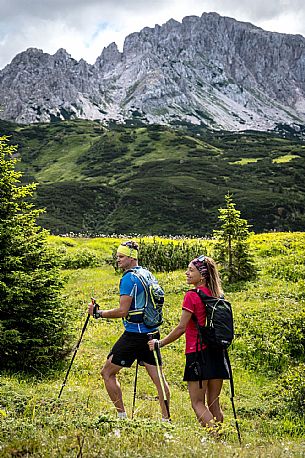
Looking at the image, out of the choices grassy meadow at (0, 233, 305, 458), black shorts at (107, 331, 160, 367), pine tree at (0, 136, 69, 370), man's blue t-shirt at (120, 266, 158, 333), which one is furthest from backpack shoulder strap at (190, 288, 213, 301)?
pine tree at (0, 136, 69, 370)

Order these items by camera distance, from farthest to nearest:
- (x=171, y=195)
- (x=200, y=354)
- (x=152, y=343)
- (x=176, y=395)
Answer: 1. (x=171, y=195)
2. (x=176, y=395)
3. (x=152, y=343)
4. (x=200, y=354)

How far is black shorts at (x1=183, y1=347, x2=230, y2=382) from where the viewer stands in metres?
6.45

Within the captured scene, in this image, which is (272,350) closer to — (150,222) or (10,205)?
(10,205)

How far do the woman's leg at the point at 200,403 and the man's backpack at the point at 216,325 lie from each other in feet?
2.18

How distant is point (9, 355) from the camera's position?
10.3 m

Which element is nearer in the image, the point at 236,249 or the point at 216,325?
the point at 216,325

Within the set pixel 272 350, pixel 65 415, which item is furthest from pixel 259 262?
pixel 65 415

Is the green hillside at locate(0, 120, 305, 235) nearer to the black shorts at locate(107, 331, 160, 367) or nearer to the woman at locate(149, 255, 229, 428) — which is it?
the black shorts at locate(107, 331, 160, 367)

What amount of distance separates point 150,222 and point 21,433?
13216cm

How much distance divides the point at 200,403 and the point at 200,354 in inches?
28.1

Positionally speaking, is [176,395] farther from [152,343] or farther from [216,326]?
[216,326]

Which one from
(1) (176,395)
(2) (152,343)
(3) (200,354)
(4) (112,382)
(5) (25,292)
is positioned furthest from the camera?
(5) (25,292)

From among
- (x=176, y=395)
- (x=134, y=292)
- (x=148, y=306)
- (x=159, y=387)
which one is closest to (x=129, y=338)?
(x=148, y=306)

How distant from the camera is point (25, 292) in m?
10.3
